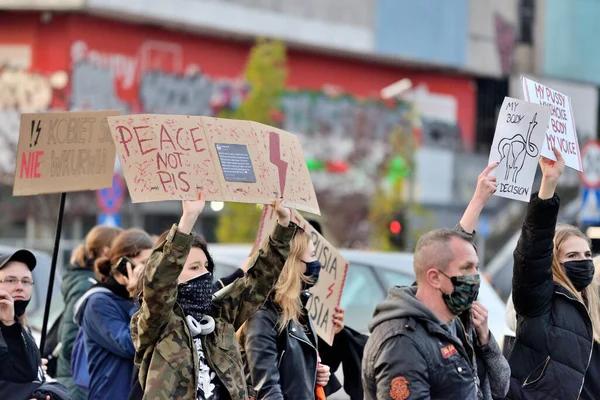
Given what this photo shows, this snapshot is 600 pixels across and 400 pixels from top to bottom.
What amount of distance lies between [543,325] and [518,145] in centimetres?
92

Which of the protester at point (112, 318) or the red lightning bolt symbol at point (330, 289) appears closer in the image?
the protester at point (112, 318)

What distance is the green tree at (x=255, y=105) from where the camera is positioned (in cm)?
3350

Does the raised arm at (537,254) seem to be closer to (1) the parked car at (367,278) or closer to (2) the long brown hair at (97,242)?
(2) the long brown hair at (97,242)

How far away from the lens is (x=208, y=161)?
5.84 m

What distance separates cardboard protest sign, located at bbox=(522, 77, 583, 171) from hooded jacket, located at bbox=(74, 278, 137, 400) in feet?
8.62

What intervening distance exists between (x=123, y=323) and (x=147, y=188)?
6.35 feet

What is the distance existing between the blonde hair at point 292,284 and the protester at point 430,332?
1200 mm

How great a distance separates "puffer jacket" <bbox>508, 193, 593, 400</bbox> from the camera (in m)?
6.16

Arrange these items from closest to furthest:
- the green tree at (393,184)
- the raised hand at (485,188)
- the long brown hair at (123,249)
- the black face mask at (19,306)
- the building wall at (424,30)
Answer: the raised hand at (485,188) < the black face mask at (19,306) < the long brown hair at (123,249) < the green tree at (393,184) < the building wall at (424,30)

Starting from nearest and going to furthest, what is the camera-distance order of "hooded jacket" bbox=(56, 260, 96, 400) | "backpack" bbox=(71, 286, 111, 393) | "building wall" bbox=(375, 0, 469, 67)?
"backpack" bbox=(71, 286, 111, 393), "hooded jacket" bbox=(56, 260, 96, 400), "building wall" bbox=(375, 0, 469, 67)

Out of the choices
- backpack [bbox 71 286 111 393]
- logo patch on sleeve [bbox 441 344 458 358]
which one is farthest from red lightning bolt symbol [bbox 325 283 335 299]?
logo patch on sleeve [bbox 441 344 458 358]

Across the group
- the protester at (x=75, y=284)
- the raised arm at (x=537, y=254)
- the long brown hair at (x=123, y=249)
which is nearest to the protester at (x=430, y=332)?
the raised arm at (x=537, y=254)

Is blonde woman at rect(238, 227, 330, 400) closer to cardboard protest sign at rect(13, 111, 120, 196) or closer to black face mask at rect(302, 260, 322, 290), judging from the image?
Answer: black face mask at rect(302, 260, 322, 290)

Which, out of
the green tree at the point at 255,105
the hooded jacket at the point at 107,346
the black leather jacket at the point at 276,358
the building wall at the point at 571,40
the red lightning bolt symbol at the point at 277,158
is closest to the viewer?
the red lightning bolt symbol at the point at 277,158
